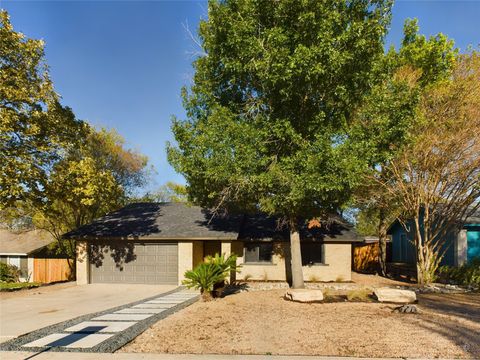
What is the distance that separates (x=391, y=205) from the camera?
22.2m

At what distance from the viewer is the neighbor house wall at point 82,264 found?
19525mm

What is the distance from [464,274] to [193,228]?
572 inches

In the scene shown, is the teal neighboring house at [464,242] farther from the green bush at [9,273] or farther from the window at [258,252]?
the green bush at [9,273]

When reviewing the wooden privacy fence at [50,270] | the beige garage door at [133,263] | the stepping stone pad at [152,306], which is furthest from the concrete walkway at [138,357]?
the wooden privacy fence at [50,270]

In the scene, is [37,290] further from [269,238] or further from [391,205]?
[391,205]

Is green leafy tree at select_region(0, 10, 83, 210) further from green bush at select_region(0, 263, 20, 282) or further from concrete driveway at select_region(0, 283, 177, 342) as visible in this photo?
green bush at select_region(0, 263, 20, 282)

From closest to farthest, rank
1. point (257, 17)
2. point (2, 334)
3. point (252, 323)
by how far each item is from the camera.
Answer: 1. point (2, 334)
2. point (252, 323)
3. point (257, 17)

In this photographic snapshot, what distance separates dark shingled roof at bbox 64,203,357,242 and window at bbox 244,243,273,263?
2.34 ft

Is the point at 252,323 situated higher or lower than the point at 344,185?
lower

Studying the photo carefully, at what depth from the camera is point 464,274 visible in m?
19.6

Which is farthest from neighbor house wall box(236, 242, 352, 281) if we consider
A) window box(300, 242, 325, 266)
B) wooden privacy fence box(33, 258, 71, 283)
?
wooden privacy fence box(33, 258, 71, 283)

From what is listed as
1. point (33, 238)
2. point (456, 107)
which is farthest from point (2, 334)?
point (33, 238)

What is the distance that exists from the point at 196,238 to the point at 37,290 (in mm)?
7787

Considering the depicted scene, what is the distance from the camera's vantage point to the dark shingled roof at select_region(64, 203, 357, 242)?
19.0 meters
